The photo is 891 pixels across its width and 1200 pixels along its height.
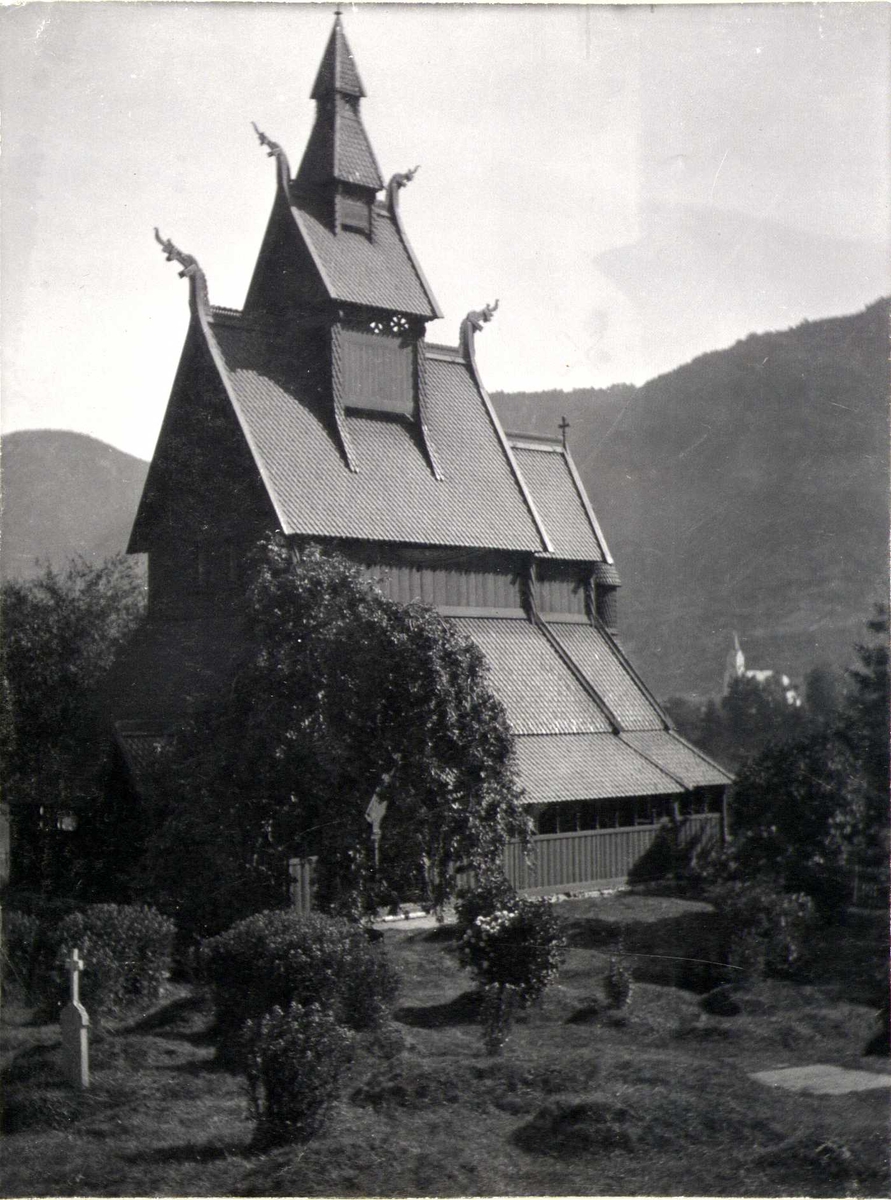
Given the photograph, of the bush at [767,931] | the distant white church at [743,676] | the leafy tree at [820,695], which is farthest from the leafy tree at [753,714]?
the bush at [767,931]

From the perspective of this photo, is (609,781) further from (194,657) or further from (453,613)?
(194,657)

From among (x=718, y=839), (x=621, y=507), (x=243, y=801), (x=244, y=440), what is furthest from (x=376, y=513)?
(x=621, y=507)

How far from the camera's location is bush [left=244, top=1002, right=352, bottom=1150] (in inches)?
459

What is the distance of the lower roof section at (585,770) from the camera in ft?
90.2

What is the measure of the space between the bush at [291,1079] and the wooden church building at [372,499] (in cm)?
1324

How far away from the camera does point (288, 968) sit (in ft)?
45.2

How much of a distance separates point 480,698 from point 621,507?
71225 mm

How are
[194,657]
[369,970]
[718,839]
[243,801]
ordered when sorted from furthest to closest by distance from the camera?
1. [718,839]
2. [194,657]
3. [243,801]
4. [369,970]

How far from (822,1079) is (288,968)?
21.1ft

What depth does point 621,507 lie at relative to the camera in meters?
88.2

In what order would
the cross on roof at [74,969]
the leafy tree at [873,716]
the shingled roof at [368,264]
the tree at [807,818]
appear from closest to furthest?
1. the cross on roof at [74,969]
2. the leafy tree at [873,716]
3. the tree at [807,818]
4. the shingled roof at [368,264]

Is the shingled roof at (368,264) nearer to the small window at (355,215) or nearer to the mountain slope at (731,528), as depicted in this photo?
the small window at (355,215)

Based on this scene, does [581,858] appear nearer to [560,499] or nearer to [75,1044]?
[560,499]

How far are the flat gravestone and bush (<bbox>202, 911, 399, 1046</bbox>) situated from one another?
16.2 ft
